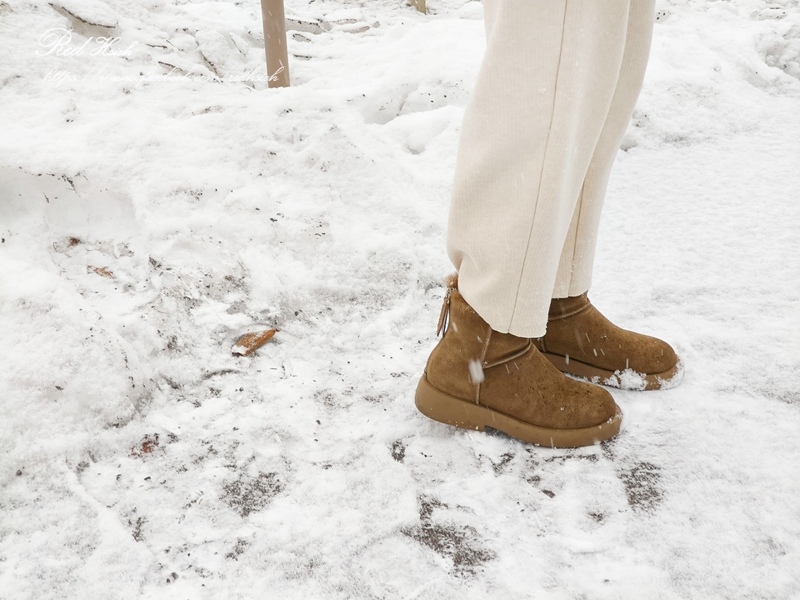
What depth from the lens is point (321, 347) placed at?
1.32m

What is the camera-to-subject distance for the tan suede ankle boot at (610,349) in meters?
1.20

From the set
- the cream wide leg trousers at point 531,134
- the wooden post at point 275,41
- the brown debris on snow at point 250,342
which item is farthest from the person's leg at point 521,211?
the wooden post at point 275,41

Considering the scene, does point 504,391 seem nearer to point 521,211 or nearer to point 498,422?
point 498,422

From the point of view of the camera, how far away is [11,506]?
90 cm

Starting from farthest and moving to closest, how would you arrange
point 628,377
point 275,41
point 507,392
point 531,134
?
point 275,41
point 628,377
point 507,392
point 531,134

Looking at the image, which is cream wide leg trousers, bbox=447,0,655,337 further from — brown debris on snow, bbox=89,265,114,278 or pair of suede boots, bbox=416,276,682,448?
brown debris on snow, bbox=89,265,114,278

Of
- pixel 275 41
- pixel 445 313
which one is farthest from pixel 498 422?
pixel 275 41

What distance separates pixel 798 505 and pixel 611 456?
0.28 metres

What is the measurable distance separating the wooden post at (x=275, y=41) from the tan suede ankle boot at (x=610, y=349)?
1.51m

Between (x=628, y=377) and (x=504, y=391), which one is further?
(x=628, y=377)

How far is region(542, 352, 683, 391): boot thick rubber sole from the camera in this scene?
1.20 m

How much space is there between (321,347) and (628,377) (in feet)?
2.15

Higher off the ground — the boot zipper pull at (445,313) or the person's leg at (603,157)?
the person's leg at (603,157)

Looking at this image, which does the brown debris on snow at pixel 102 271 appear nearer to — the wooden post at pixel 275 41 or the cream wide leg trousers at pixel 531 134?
the cream wide leg trousers at pixel 531 134
